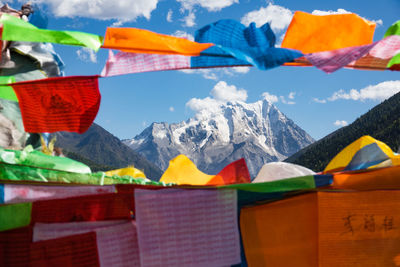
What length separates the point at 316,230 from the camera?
204 cm

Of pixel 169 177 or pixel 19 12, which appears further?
pixel 169 177

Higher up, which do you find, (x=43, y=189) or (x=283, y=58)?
(x=283, y=58)

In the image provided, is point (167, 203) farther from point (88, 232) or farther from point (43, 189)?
point (43, 189)

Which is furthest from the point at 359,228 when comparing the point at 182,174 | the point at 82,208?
the point at 182,174

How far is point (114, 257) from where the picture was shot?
1889mm

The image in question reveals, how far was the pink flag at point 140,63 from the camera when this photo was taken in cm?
220

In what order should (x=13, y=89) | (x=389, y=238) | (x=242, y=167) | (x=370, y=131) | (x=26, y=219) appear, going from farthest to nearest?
(x=370, y=131) → (x=242, y=167) → (x=13, y=89) → (x=389, y=238) → (x=26, y=219)

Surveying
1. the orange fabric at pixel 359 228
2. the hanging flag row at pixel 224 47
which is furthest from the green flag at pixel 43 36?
the orange fabric at pixel 359 228

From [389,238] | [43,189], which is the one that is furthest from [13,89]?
[389,238]

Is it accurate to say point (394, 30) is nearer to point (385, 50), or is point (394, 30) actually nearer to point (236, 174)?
point (385, 50)

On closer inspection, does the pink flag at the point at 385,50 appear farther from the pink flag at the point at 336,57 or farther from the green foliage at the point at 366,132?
the green foliage at the point at 366,132

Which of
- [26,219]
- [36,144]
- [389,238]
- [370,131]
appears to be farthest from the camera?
[370,131]

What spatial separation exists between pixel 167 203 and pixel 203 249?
0.32 metres

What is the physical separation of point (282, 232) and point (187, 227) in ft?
1.76
